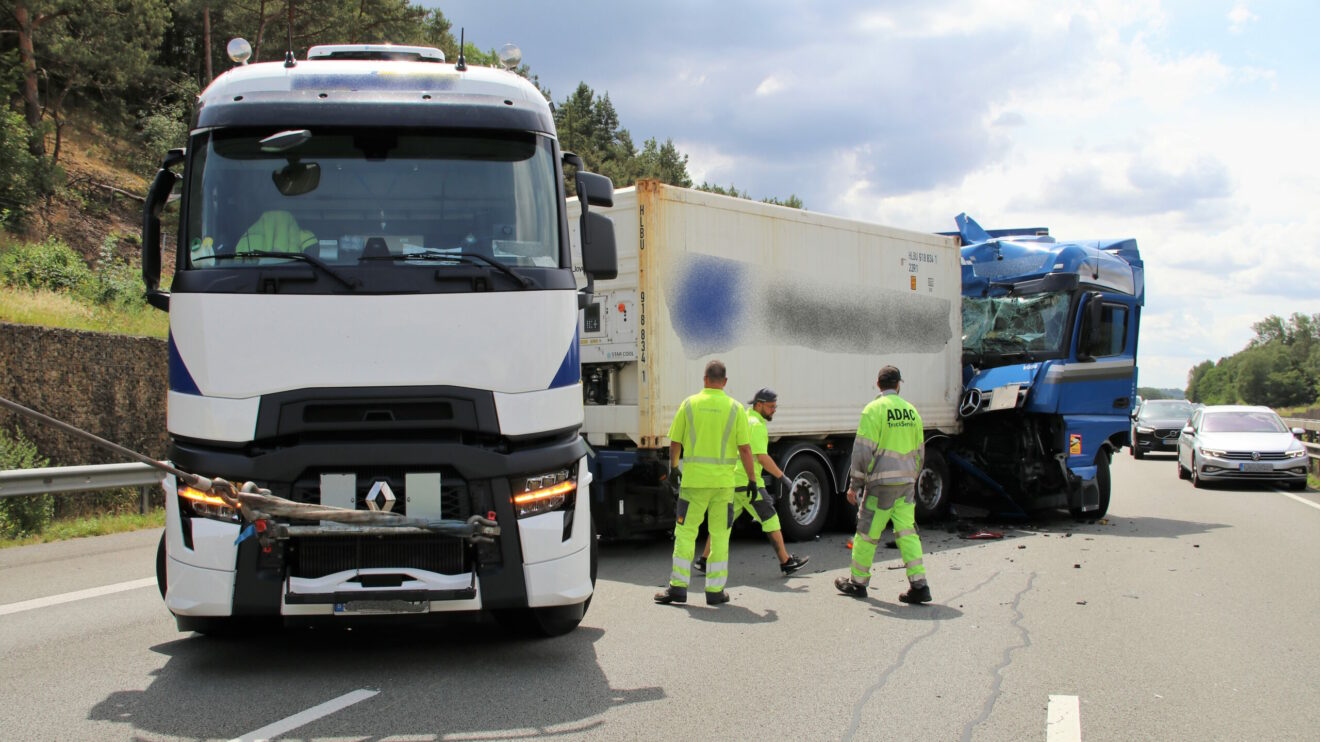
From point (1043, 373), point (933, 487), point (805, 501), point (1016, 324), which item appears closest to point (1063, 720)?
point (805, 501)

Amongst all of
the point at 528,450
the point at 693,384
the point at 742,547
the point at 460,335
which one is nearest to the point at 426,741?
the point at 528,450

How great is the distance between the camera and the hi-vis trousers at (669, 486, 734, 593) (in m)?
7.87

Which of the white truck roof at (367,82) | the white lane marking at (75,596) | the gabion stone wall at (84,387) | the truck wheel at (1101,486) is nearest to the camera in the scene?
the white truck roof at (367,82)

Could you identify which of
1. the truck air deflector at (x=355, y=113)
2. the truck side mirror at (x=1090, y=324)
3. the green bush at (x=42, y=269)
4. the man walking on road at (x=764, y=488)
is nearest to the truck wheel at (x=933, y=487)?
the truck side mirror at (x=1090, y=324)

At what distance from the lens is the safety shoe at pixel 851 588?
8.19 m

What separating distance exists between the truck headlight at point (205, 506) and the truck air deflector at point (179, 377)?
0.47 meters

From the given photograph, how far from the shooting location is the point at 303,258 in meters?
5.35

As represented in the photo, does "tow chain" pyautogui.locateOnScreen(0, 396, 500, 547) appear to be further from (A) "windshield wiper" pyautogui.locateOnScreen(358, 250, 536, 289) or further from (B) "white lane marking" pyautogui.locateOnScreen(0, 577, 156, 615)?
(B) "white lane marking" pyautogui.locateOnScreen(0, 577, 156, 615)

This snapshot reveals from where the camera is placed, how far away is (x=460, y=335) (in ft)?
17.6

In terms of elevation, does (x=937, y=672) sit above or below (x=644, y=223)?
below

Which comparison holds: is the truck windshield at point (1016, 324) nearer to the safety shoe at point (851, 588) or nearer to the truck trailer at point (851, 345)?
the truck trailer at point (851, 345)

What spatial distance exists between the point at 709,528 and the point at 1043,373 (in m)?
6.68

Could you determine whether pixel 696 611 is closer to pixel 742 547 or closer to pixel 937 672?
pixel 937 672

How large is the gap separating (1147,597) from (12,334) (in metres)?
11.8
